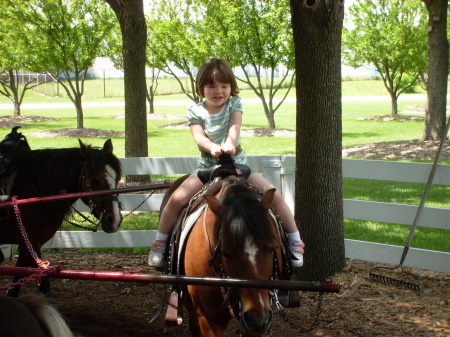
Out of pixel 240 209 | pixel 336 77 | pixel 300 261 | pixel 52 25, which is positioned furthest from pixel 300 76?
pixel 52 25

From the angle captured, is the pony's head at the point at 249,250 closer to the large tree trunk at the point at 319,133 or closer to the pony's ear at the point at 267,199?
the pony's ear at the point at 267,199

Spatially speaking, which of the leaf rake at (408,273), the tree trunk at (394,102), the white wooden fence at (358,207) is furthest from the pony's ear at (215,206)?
the tree trunk at (394,102)

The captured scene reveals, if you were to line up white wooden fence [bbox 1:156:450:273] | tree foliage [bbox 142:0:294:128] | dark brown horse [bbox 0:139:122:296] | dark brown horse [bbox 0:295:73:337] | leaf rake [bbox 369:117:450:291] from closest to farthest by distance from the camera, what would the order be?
dark brown horse [bbox 0:295:73:337] < dark brown horse [bbox 0:139:122:296] < leaf rake [bbox 369:117:450:291] < white wooden fence [bbox 1:156:450:273] < tree foliage [bbox 142:0:294:128]

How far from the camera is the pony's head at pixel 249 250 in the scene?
2943 millimetres

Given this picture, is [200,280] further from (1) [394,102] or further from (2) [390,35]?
(1) [394,102]

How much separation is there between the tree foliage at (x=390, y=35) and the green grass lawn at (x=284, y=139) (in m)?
3.13

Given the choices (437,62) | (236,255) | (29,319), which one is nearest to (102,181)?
(236,255)

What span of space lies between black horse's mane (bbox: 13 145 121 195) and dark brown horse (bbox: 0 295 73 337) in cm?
312

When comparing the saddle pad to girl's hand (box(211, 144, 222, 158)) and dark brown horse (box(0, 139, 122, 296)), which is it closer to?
girl's hand (box(211, 144, 222, 158))

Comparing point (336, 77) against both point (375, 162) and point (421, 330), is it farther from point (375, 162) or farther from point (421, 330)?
point (421, 330)

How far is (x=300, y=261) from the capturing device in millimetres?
3988

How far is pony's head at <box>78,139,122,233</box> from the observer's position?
216 inches

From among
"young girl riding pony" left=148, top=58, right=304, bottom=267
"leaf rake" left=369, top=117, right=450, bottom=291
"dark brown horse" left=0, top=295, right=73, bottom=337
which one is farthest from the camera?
"leaf rake" left=369, top=117, right=450, bottom=291

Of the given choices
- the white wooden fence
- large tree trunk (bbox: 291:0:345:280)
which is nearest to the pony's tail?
large tree trunk (bbox: 291:0:345:280)
